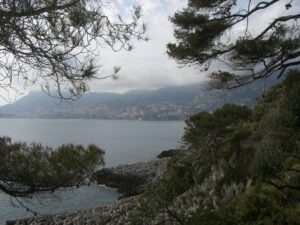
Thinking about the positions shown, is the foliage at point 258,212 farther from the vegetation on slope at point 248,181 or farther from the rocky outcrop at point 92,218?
the rocky outcrop at point 92,218

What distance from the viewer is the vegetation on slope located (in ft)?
17.4

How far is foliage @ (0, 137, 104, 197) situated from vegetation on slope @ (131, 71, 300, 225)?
4.03 feet

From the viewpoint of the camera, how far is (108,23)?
14.8ft

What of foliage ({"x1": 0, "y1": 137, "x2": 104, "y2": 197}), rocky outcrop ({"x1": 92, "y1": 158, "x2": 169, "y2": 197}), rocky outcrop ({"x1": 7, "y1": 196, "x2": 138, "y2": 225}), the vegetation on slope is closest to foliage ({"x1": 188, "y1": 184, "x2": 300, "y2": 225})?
the vegetation on slope

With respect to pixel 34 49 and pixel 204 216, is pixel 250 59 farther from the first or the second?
pixel 34 49

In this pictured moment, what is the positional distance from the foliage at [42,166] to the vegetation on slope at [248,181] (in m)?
1.23

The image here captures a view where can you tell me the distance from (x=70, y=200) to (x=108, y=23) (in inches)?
668

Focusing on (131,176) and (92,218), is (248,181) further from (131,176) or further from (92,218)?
(131,176)

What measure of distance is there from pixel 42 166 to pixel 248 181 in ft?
16.9

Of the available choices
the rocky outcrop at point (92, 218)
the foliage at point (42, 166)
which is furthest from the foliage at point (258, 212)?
the rocky outcrop at point (92, 218)

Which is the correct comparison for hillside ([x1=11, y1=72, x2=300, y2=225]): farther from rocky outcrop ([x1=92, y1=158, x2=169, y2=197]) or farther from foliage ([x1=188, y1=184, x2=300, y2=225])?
rocky outcrop ([x1=92, y1=158, x2=169, y2=197])

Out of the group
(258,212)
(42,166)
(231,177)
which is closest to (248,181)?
(231,177)

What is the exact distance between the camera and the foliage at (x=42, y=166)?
234 inches

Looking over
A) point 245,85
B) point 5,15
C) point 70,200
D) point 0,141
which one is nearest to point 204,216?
point 245,85
